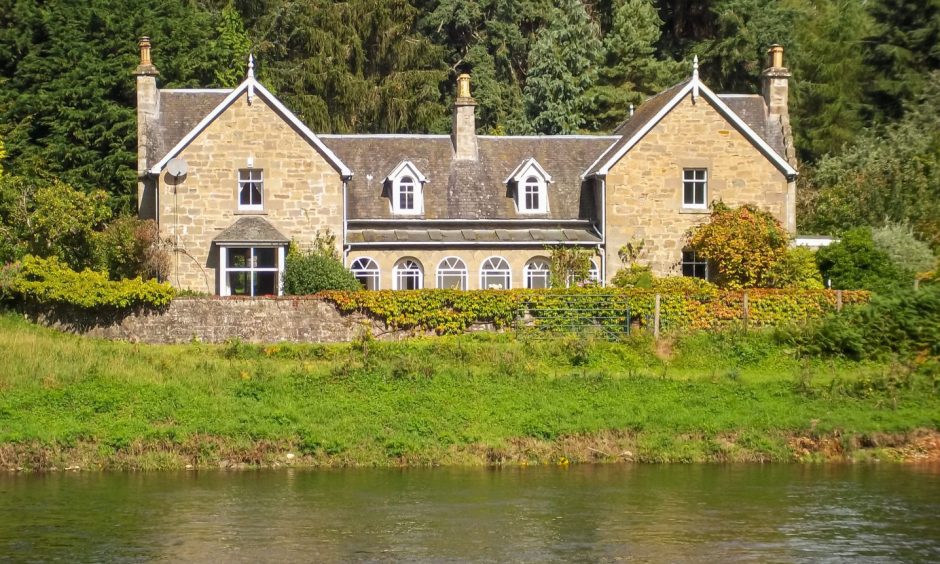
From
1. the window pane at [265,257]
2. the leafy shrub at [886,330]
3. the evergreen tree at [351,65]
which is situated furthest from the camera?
the evergreen tree at [351,65]

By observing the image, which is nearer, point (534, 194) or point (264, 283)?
point (264, 283)

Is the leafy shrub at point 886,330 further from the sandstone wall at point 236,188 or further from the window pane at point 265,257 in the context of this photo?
the window pane at point 265,257

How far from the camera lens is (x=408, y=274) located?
45.8 meters

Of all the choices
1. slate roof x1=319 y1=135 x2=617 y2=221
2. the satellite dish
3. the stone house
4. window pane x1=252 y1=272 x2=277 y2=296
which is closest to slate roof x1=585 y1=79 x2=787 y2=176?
the stone house

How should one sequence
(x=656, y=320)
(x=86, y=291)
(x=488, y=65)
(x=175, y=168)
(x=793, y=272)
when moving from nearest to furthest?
(x=86, y=291) < (x=656, y=320) < (x=793, y=272) < (x=175, y=168) < (x=488, y=65)

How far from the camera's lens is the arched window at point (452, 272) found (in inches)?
1804

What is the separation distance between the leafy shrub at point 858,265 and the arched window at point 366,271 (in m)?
14.0

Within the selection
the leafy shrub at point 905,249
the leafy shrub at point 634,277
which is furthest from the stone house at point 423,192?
the leafy shrub at point 905,249

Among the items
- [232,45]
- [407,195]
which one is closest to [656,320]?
[407,195]

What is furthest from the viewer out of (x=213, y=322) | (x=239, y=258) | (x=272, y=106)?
(x=239, y=258)

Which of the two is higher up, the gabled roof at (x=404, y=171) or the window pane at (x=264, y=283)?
the gabled roof at (x=404, y=171)

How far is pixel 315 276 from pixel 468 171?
853 cm

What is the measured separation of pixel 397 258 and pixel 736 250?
34.8 ft

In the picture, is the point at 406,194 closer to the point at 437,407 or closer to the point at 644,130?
the point at 644,130
